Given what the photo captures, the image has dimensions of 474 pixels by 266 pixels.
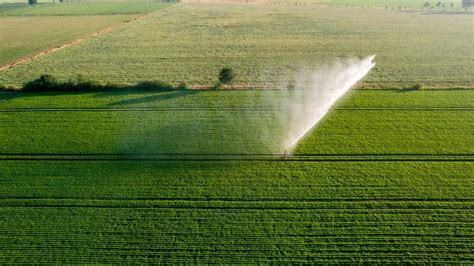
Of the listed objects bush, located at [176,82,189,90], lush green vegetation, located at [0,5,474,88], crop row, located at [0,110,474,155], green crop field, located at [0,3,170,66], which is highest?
green crop field, located at [0,3,170,66]

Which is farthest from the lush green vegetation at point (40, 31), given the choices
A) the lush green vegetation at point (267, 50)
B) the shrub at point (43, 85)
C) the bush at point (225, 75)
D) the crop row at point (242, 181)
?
the crop row at point (242, 181)

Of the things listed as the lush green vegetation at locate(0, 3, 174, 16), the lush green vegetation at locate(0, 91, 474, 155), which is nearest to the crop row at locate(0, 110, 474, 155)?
the lush green vegetation at locate(0, 91, 474, 155)

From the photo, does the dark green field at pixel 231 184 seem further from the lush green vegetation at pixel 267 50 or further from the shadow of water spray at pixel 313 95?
the lush green vegetation at pixel 267 50

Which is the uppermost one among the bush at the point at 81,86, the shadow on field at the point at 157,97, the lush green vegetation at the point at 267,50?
the lush green vegetation at the point at 267,50

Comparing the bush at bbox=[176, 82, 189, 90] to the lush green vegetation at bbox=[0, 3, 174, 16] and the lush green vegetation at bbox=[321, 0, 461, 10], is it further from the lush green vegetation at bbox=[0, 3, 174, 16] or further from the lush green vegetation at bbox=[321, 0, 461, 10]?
the lush green vegetation at bbox=[321, 0, 461, 10]

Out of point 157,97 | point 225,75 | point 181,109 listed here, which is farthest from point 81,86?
point 225,75
